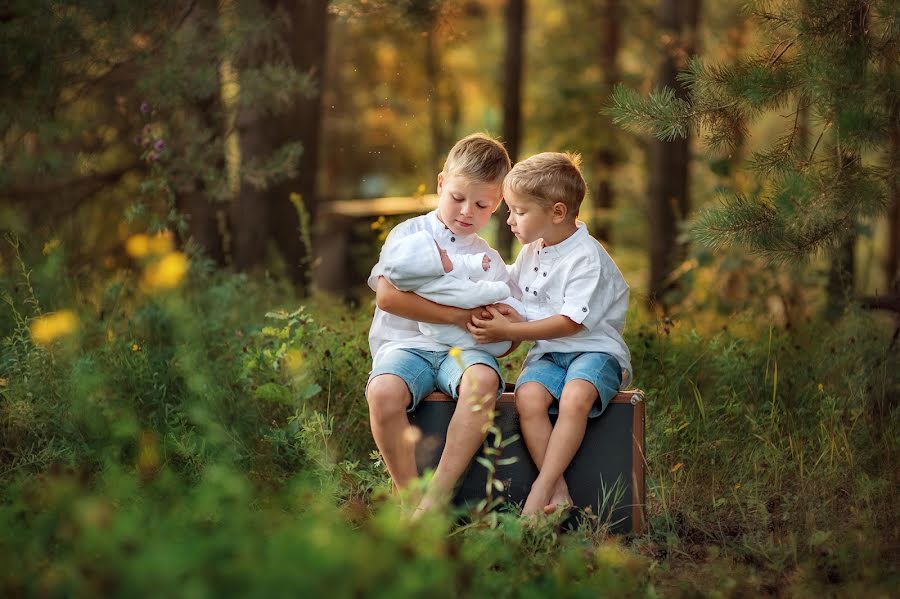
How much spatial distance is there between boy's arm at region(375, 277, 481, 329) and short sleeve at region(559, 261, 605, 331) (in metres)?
0.29

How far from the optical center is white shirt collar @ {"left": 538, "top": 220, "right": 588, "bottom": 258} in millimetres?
3320

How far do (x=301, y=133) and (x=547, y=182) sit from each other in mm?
4197

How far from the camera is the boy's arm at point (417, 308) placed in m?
3.24

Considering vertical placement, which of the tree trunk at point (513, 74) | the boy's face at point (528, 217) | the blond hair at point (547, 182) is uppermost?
the tree trunk at point (513, 74)

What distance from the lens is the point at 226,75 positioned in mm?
6125

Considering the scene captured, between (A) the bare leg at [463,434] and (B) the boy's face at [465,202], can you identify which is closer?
(A) the bare leg at [463,434]

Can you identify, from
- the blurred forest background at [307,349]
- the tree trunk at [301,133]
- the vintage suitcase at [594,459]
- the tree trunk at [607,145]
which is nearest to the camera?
the blurred forest background at [307,349]

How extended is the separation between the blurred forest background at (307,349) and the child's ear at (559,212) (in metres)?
0.43

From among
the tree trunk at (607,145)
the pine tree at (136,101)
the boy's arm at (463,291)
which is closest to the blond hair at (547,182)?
the boy's arm at (463,291)

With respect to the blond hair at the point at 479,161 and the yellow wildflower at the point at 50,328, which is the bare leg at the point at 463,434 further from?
the yellow wildflower at the point at 50,328

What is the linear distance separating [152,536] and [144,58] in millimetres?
3624

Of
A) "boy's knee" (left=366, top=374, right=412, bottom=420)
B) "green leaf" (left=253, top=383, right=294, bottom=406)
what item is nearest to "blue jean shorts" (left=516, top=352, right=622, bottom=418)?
"boy's knee" (left=366, top=374, right=412, bottom=420)

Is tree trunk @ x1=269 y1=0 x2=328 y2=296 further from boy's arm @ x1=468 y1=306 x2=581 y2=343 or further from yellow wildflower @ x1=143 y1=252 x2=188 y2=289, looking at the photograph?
boy's arm @ x1=468 y1=306 x2=581 y2=343

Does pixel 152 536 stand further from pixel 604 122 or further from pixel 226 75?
pixel 604 122
